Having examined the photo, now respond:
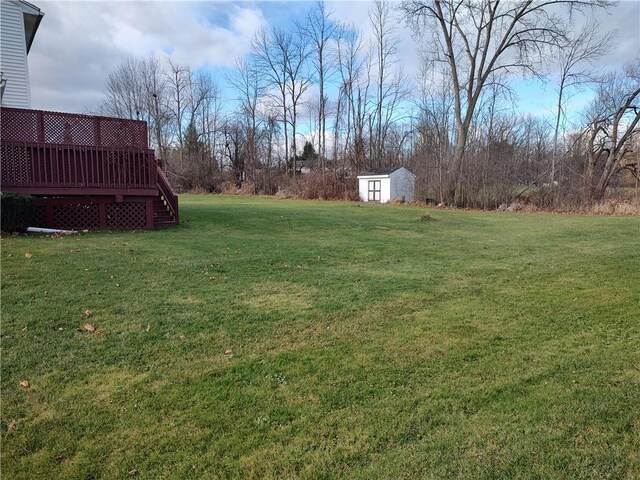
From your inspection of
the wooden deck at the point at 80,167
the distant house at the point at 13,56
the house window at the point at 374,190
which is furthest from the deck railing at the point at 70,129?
the house window at the point at 374,190

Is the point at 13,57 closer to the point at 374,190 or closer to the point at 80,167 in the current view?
the point at 80,167

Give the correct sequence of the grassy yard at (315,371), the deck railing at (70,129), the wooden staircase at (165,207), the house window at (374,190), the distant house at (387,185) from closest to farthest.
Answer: the grassy yard at (315,371)
the deck railing at (70,129)
the wooden staircase at (165,207)
the distant house at (387,185)
the house window at (374,190)

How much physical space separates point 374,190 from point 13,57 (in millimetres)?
22019

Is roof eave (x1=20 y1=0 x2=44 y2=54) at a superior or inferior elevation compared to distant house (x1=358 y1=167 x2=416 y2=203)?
superior

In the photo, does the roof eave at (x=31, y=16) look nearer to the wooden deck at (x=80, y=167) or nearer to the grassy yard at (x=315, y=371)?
the wooden deck at (x=80, y=167)

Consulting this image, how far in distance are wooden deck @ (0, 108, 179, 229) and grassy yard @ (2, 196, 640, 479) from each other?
12.1 feet

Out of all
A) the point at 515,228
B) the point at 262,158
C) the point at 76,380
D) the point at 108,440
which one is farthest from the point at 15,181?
the point at 262,158

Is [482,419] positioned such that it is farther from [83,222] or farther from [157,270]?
[83,222]

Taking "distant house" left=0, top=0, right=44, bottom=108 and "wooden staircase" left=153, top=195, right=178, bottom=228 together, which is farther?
"wooden staircase" left=153, top=195, right=178, bottom=228

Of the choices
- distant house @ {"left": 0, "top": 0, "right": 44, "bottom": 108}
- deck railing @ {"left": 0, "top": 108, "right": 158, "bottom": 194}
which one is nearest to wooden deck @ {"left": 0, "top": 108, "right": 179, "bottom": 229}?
deck railing @ {"left": 0, "top": 108, "right": 158, "bottom": 194}

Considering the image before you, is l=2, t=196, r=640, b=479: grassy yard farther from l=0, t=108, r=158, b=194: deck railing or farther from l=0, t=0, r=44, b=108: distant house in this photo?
l=0, t=0, r=44, b=108: distant house

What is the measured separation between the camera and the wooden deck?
9281mm

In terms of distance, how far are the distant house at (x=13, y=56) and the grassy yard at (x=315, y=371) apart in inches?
279

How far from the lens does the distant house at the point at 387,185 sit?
93.9 ft
